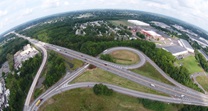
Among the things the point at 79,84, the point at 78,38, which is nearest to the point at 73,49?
the point at 78,38

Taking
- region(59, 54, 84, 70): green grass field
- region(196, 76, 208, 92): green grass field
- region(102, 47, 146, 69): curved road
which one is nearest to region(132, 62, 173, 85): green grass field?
region(102, 47, 146, 69): curved road

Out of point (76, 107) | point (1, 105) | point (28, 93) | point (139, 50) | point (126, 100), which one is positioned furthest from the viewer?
point (139, 50)

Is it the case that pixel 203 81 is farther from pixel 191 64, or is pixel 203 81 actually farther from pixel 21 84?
pixel 21 84

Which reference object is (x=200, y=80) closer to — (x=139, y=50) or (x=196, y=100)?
(x=196, y=100)

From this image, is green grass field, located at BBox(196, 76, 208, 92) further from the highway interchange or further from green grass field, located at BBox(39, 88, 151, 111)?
green grass field, located at BBox(39, 88, 151, 111)

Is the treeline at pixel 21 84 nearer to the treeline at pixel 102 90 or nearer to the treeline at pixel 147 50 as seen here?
the treeline at pixel 147 50
